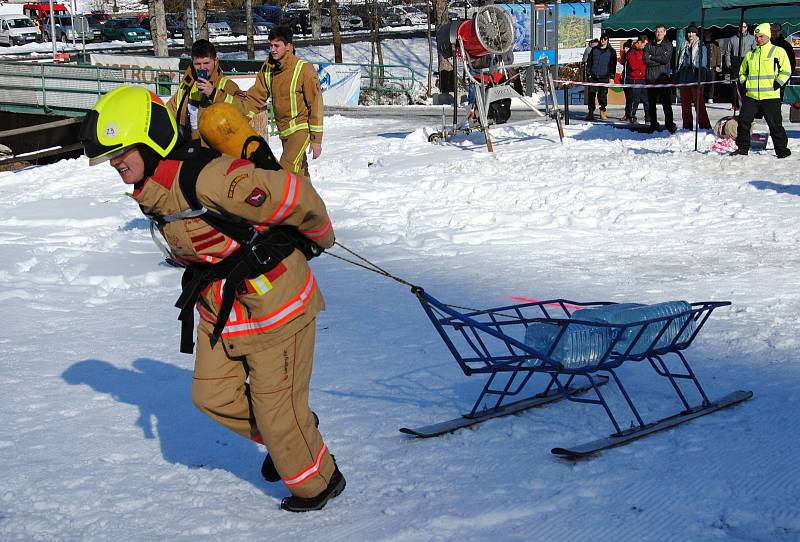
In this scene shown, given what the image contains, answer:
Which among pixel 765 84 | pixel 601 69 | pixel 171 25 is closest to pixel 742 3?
pixel 765 84

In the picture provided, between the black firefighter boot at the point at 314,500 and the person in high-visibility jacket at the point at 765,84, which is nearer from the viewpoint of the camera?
the black firefighter boot at the point at 314,500

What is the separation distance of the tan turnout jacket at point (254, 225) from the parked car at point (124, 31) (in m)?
54.2

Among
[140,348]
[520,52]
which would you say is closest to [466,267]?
[140,348]

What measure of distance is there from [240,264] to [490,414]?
185 centimetres

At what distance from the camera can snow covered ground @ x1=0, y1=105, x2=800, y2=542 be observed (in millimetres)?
4094

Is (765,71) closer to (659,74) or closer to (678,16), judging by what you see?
(659,74)

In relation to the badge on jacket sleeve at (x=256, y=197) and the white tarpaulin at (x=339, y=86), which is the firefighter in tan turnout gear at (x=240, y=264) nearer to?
the badge on jacket sleeve at (x=256, y=197)

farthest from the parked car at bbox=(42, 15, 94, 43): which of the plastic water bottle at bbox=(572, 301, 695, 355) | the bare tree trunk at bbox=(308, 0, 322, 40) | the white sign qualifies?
the plastic water bottle at bbox=(572, 301, 695, 355)

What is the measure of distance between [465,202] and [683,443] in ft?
23.6

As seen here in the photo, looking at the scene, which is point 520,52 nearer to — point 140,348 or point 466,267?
point 466,267

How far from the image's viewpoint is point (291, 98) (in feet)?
30.0

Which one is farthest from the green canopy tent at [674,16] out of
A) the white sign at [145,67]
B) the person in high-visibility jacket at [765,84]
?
the white sign at [145,67]

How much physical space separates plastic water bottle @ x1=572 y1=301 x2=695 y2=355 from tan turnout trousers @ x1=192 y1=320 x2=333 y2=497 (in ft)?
5.29

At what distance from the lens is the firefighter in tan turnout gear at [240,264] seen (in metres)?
3.68
